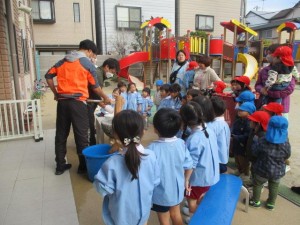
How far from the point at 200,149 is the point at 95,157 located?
57.7 inches

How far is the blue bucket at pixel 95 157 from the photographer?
10.6 ft

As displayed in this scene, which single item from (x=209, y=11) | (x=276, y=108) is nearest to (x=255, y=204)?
(x=276, y=108)

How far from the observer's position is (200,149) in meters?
2.27

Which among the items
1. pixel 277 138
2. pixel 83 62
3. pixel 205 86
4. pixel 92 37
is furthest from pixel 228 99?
pixel 92 37

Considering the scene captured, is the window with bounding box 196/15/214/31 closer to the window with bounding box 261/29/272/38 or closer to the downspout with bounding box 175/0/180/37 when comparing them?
the downspout with bounding box 175/0/180/37

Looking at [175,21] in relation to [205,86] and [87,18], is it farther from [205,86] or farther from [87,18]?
[205,86]

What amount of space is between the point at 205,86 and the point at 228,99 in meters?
0.48

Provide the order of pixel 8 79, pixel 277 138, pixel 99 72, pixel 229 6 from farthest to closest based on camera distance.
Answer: pixel 229 6 < pixel 8 79 < pixel 99 72 < pixel 277 138

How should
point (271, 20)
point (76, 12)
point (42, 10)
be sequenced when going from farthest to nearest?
point (271, 20)
point (76, 12)
point (42, 10)

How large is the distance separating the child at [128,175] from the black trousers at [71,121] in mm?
1885

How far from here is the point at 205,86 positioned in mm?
4734

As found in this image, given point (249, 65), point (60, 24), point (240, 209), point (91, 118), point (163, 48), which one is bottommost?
point (240, 209)

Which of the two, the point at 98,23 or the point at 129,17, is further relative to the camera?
the point at 129,17

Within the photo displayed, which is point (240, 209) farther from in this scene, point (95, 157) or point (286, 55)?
point (286, 55)
